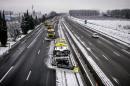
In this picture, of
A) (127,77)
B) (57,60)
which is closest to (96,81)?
(127,77)

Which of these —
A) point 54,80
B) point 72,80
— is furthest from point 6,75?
point 72,80

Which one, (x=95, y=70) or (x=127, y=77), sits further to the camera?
(x=95, y=70)

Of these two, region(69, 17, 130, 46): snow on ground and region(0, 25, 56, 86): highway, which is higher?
region(69, 17, 130, 46): snow on ground

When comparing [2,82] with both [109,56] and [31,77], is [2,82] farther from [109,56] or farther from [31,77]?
[109,56]

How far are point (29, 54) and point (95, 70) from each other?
11.2m

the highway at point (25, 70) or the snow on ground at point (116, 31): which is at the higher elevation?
the snow on ground at point (116, 31)

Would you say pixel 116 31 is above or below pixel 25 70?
above

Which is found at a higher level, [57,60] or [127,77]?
[57,60]

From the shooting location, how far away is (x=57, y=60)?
64.3ft

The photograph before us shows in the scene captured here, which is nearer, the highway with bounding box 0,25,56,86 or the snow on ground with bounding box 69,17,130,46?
the highway with bounding box 0,25,56,86

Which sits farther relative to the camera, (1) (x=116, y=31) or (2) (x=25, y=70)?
(1) (x=116, y=31)

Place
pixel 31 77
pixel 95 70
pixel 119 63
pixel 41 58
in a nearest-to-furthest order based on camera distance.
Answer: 1. pixel 31 77
2. pixel 95 70
3. pixel 119 63
4. pixel 41 58

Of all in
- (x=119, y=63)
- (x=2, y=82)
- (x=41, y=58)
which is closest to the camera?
(x=2, y=82)

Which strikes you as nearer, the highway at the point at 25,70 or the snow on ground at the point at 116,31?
the highway at the point at 25,70
